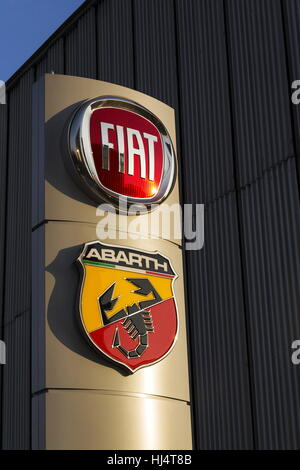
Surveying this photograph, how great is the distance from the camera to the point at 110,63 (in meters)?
22.0

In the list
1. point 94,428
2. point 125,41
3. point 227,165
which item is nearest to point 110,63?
point 125,41

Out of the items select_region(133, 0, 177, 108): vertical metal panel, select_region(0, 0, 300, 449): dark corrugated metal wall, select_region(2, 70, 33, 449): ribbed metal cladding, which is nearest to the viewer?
select_region(0, 0, 300, 449): dark corrugated metal wall

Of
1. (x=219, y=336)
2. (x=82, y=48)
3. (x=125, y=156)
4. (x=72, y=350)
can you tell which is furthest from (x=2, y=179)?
(x=72, y=350)

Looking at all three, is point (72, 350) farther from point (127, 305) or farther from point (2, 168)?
point (2, 168)

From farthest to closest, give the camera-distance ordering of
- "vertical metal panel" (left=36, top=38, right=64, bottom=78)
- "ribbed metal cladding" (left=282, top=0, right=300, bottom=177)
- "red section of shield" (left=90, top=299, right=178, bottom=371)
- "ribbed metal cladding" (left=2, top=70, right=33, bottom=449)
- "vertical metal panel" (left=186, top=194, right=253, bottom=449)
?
"vertical metal panel" (left=36, top=38, right=64, bottom=78), "ribbed metal cladding" (left=2, top=70, right=33, bottom=449), "ribbed metal cladding" (left=282, top=0, right=300, bottom=177), "vertical metal panel" (left=186, top=194, right=253, bottom=449), "red section of shield" (left=90, top=299, right=178, bottom=371)

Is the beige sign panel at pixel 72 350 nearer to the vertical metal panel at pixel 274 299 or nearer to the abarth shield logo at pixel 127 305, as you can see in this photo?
the abarth shield logo at pixel 127 305

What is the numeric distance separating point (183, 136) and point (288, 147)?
357 cm

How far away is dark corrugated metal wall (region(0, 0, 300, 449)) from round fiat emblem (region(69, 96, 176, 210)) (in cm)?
696

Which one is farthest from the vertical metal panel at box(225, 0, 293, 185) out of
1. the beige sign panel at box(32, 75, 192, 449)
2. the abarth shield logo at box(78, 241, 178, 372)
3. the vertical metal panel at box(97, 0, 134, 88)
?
the abarth shield logo at box(78, 241, 178, 372)

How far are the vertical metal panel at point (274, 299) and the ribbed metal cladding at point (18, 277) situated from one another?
27.6 feet

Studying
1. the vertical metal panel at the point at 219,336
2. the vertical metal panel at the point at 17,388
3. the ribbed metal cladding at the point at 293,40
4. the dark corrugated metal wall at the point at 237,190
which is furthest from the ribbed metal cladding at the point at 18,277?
the ribbed metal cladding at the point at 293,40

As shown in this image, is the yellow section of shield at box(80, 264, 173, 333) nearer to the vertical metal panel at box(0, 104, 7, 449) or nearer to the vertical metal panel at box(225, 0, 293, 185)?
the vertical metal panel at box(225, 0, 293, 185)

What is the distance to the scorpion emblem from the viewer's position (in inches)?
300

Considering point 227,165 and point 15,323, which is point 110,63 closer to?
point 227,165
